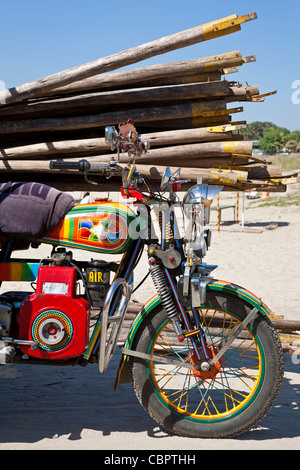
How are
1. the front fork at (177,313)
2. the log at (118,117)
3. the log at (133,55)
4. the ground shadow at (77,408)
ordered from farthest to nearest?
the log at (118,117)
the log at (133,55)
the ground shadow at (77,408)
the front fork at (177,313)

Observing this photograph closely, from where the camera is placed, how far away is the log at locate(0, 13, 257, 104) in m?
4.27

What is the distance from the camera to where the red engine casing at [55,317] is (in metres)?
3.48

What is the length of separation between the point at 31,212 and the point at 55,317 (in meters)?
0.66

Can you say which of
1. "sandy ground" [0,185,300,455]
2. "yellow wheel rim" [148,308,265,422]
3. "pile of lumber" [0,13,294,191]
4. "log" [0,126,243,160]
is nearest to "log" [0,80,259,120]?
"pile of lumber" [0,13,294,191]

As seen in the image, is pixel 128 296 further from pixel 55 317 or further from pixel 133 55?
pixel 133 55

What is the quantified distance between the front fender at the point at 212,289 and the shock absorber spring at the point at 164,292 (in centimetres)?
5

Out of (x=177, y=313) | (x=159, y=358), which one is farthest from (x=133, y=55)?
(x=159, y=358)

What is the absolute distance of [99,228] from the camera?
351 centimetres

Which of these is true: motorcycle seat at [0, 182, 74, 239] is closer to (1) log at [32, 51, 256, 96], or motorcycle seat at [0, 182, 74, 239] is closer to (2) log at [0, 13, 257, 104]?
(2) log at [0, 13, 257, 104]

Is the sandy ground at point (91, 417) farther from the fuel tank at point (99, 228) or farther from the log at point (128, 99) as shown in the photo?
the log at point (128, 99)

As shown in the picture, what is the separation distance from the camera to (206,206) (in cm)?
350

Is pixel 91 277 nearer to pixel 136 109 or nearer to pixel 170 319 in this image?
pixel 170 319

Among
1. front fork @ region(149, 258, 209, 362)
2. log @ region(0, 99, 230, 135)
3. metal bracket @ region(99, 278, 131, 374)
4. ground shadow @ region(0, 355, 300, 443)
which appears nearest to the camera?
metal bracket @ region(99, 278, 131, 374)

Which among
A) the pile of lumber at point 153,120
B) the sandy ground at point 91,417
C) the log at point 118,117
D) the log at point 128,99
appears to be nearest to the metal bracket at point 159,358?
the sandy ground at point 91,417
